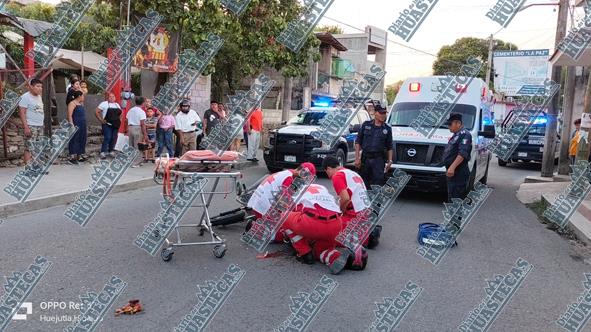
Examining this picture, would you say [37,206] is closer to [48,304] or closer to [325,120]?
[48,304]

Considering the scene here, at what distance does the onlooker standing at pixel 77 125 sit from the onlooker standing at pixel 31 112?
113 cm

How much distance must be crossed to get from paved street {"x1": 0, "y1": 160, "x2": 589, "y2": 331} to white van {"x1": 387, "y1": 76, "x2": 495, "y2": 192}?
1773 millimetres

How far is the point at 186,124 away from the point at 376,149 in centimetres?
608

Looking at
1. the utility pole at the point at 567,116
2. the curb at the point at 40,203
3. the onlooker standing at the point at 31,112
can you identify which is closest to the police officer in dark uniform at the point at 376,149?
the curb at the point at 40,203

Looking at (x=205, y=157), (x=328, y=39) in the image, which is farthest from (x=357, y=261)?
(x=328, y=39)

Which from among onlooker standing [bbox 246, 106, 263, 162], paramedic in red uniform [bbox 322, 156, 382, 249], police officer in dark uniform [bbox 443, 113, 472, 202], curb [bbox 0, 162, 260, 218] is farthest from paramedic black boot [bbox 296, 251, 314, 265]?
onlooker standing [bbox 246, 106, 263, 162]

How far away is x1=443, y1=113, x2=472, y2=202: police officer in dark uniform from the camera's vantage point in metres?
7.01

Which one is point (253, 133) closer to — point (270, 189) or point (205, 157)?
point (270, 189)

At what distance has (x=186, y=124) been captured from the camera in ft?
40.5

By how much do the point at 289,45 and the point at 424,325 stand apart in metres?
14.6

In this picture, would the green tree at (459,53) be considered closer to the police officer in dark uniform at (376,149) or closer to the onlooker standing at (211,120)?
the onlooker standing at (211,120)

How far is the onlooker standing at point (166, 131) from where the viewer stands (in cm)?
1231

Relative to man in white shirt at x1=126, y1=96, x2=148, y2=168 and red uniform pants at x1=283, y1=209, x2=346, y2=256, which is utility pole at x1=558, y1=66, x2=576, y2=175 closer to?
red uniform pants at x1=283, y1=209, x2=346, y2=256

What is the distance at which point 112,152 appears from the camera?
12.6 m
